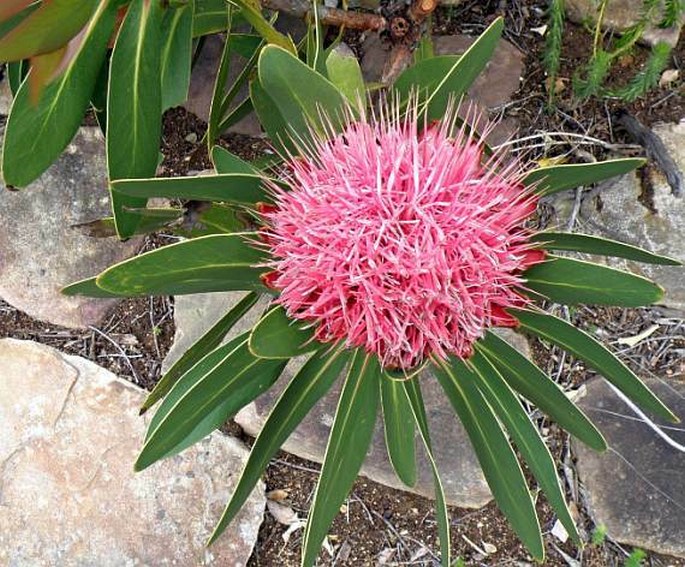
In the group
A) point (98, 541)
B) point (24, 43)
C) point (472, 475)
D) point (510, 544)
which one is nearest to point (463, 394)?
point (472, 475)

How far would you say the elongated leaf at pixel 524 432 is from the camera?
46.3 inches

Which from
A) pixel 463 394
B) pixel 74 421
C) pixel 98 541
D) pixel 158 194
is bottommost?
pixel 98 541

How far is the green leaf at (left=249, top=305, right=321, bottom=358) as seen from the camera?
3.01 ft

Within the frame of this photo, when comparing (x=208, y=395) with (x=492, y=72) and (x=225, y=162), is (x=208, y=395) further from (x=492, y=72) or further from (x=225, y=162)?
(x=492, y=72)

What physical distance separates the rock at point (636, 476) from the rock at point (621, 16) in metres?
0.83

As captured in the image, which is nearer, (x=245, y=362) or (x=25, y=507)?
(x=245, y=362)

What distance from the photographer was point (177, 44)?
1366 mm

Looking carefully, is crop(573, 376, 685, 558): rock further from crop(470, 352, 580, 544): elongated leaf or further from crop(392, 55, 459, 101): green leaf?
crop(392, 55, 459, 101): green leaf

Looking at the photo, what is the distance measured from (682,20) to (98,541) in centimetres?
193

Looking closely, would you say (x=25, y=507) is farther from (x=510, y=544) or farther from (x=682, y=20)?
(x=682, y=20)

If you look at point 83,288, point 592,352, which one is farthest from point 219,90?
point 592,352

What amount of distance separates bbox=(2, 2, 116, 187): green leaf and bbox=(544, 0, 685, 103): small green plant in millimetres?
975

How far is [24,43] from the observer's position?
1.07 meters

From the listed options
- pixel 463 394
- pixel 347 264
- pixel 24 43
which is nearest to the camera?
pixel 347 264
